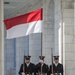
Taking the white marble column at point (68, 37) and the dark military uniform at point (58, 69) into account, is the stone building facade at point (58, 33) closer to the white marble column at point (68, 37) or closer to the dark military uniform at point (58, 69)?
the white marble column at point (68, 37)

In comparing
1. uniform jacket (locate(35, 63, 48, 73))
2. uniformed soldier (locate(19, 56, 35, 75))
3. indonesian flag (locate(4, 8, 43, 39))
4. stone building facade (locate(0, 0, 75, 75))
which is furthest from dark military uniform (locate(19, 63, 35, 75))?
indonesian flag (locate(4, 8, 43, 39))

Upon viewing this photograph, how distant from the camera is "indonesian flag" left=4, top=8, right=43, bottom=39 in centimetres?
1021

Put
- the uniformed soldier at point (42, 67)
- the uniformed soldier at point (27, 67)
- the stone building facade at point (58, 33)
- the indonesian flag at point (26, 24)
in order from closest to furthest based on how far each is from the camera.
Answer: the indonesian flag at point (26, 24) → the uniformed soldier at point (42, 67) → the uniformed soldier at point (27, 67) → the stone building facade at point (58, 33)

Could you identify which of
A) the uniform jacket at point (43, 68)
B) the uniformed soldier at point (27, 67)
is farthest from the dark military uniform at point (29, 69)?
the uniform jacket at point (43, 68)

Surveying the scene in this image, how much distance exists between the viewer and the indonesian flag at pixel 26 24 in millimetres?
10211

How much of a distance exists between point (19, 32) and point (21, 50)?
12871 mm

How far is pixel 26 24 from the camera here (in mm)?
10367

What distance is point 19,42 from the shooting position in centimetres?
2356

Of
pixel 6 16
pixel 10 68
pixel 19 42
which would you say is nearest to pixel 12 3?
pixel 19 42

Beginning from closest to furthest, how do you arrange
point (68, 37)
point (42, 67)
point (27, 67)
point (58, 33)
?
point (42, 67), point (27, 67), point (68, 37), point (58, 33)

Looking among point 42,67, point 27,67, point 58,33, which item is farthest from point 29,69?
point 58,33

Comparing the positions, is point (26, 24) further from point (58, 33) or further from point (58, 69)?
point (58, 33)

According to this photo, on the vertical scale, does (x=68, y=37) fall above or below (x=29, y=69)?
above

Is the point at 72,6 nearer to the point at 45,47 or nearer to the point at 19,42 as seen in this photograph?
the point at 45,47
